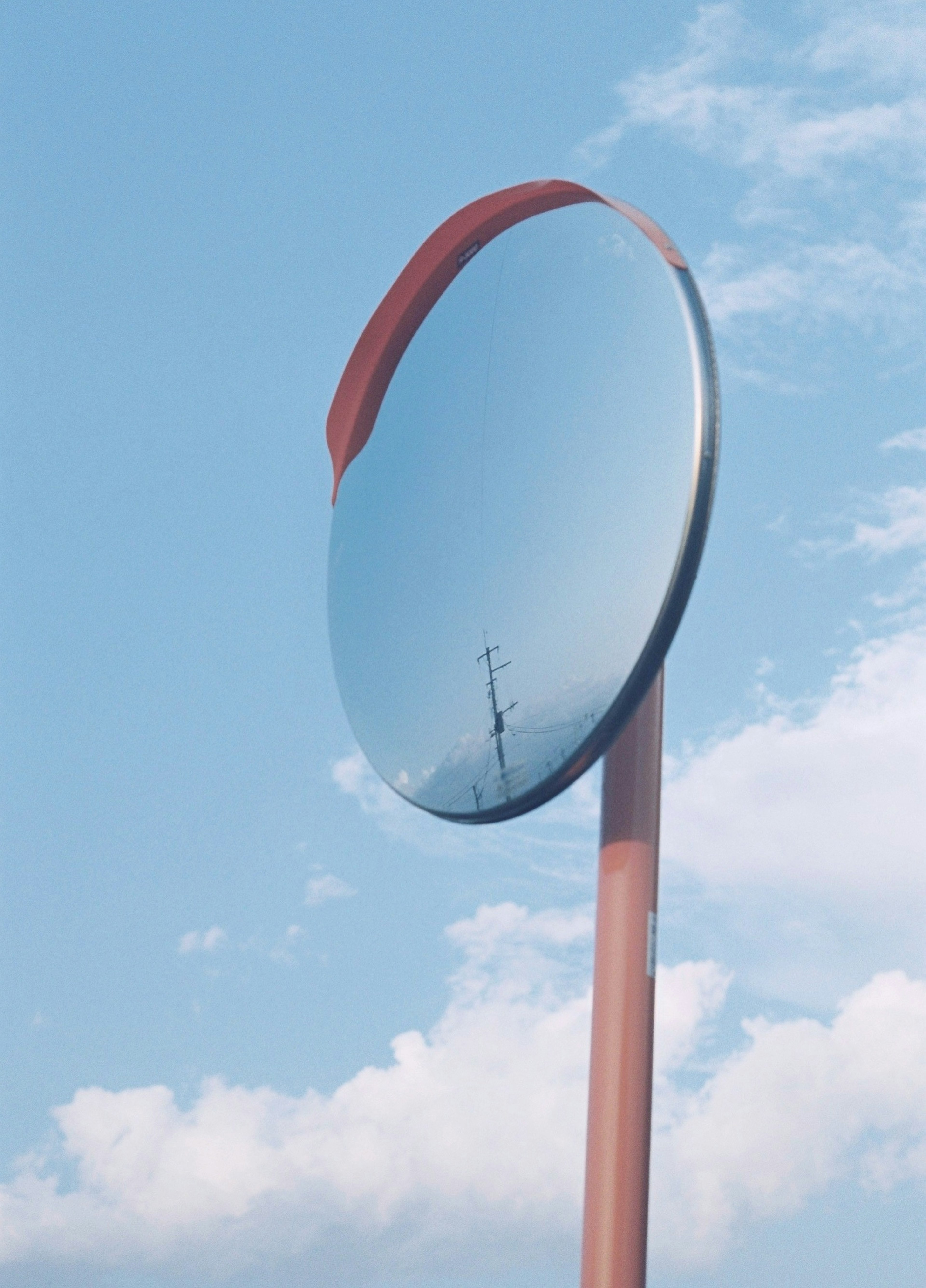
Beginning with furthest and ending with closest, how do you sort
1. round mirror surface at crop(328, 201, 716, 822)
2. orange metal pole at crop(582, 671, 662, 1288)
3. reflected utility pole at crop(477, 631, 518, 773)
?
1. reflected utility pole at crop(477, 631, 518, 773)
2. round mirror surface at crop(328, 201, 716, 822)
3. orange metal pole at crop(582, 671, 662, 1288)

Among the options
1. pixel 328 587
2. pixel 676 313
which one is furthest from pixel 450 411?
pixel 676 313

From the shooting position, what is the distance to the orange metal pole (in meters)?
4.13

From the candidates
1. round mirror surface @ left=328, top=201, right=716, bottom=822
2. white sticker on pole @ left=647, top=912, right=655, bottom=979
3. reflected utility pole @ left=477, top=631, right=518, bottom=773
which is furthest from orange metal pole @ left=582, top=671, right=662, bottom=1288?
reflected utility pole @ left=477, top=631, right=518, bottom=773

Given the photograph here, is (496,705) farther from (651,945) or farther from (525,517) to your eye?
(651,945)

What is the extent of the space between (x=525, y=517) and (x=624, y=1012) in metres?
1.80

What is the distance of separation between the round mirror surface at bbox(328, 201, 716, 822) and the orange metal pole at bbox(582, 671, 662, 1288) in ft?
0.75

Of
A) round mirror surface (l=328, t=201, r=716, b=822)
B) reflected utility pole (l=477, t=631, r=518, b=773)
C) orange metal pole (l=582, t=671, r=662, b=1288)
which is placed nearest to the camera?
orange metal pole (l=582, t=671, r=662, b=1288)

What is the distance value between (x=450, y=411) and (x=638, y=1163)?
3015mm

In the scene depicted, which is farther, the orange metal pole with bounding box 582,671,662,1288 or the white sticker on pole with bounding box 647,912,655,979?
the white sticker on pole with bounding box 647,912,655,979

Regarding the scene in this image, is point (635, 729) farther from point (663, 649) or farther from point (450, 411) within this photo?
point (450, 411)

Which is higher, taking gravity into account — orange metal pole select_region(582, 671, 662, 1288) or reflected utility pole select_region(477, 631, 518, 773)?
reflected utility pole select_region(477, 631, 518, 773)

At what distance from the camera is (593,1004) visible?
4391 millimetres

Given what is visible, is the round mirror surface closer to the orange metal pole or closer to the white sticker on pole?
the orange metal pole

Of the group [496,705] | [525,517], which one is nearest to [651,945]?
[496,705]
